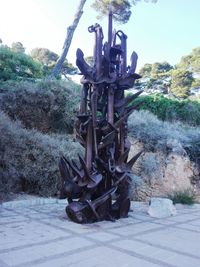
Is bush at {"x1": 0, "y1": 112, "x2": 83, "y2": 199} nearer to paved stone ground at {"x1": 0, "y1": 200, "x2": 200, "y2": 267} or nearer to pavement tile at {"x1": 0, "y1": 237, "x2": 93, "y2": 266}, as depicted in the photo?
paved stone ground at {"x1": 0, "y1": 200, "x2": 200, "y2": 267}

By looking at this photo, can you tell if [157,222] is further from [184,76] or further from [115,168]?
[184,76]

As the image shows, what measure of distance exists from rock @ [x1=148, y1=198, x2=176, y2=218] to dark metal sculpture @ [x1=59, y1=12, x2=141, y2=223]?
580 mm

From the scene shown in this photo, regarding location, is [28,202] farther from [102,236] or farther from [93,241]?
[93,241]

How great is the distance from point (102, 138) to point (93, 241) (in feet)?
5.30

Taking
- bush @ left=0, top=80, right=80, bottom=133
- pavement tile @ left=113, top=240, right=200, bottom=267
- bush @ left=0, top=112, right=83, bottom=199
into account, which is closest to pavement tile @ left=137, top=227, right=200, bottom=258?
pavement tile @ left=113, top=240, right=200, bottom=267

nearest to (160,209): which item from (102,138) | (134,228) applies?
(134,228)

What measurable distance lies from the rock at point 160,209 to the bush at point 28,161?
1811mm

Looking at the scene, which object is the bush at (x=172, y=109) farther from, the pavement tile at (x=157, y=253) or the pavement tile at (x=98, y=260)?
the pavement tile at (x=98, y=260)

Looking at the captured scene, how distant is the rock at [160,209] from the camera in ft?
16.3

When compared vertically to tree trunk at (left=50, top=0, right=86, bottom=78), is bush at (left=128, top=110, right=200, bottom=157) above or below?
below

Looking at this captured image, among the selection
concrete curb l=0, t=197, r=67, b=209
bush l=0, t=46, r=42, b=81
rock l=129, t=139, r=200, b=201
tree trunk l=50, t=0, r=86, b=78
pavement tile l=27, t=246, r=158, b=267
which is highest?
tree trunk l=50, t=0, r=86, b=78

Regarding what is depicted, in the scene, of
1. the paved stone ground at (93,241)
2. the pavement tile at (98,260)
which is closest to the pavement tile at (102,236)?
the paved stone ground at (93,241)

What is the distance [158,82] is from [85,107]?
22.8 metres

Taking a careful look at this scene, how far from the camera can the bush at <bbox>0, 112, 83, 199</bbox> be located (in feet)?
17.9
